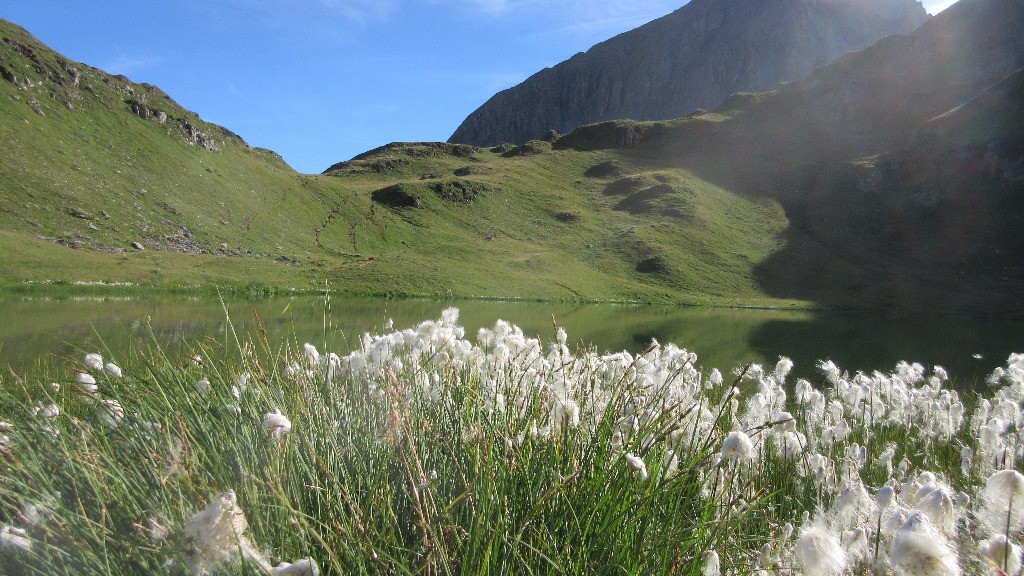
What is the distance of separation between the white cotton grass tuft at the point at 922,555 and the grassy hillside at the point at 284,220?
4621cm

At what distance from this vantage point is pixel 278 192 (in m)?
112

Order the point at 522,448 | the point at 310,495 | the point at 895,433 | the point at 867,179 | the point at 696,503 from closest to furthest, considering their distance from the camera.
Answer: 1. the point at 310,495
2. the point at 522,448
3. the point at 696,503
4. the point at 895,433
5. the point at 867,179

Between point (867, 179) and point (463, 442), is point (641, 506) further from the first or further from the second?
point (867, 179)

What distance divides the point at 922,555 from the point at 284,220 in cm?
10912

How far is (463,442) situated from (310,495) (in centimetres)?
100

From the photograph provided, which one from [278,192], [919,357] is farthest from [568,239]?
[919,357]

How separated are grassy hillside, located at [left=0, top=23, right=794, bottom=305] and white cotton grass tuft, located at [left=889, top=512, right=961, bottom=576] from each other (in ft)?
152

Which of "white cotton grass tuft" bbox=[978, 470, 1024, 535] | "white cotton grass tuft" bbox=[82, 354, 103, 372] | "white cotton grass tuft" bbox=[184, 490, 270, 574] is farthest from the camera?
"white cotton grass tuft" bbox=[82, 354, 103, 372]

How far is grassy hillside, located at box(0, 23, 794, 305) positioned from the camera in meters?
61.4

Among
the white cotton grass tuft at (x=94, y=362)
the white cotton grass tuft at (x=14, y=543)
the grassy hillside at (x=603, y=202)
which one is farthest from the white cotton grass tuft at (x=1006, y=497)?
the grassy hillside at (x=603, y=202)

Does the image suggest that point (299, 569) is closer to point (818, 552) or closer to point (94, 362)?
point (818, 552)

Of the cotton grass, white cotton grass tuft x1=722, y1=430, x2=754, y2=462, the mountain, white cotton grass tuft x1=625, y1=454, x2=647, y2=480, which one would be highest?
the mountain

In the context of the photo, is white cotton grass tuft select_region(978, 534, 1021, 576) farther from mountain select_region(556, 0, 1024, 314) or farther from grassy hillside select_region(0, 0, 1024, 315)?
mountain select_region(556, 0, 1024, 314)

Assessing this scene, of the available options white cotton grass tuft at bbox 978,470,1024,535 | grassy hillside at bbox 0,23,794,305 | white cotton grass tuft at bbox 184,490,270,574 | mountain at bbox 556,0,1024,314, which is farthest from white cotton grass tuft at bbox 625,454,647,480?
mountain at bbox 556,0,1024,314
